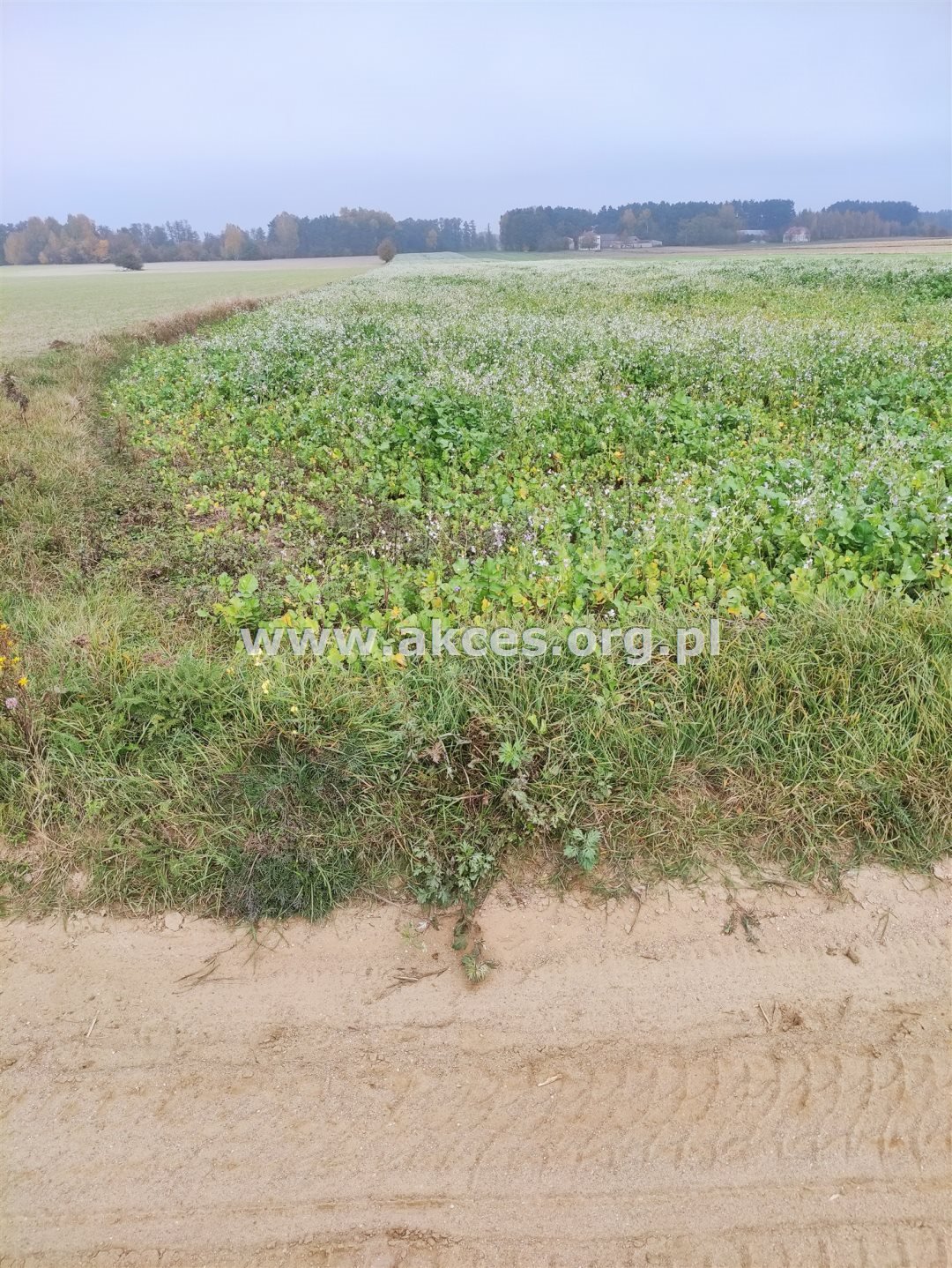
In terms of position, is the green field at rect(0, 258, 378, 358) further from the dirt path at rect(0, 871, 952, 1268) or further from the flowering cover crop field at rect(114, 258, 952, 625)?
the dirt path at rect(0, 871, 952, 1268)

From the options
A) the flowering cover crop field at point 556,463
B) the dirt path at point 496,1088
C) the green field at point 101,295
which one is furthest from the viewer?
the green field at point 101,295

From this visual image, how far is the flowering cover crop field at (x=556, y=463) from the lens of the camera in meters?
4.21

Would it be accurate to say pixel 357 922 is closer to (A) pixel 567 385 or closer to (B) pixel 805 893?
(B) pixel 805 893

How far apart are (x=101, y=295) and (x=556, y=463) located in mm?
26619

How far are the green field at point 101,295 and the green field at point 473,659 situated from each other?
9.35 metres

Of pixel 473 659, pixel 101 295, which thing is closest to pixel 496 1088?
pixel 473 659

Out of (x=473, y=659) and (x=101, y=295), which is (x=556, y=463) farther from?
(x=101, y=295)

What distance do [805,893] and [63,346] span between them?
14297 mm

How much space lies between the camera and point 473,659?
3.62 metres

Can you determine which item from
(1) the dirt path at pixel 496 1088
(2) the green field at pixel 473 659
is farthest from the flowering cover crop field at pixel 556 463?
(1) the dirt path at pixel 496 1088

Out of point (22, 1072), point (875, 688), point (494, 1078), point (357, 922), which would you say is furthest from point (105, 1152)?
point (875, 688)

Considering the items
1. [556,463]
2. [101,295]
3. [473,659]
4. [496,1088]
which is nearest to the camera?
[496,1088]

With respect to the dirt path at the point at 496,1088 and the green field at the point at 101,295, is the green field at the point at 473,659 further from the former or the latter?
the green field at the point at 101,295

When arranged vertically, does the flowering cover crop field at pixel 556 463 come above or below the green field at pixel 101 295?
below
